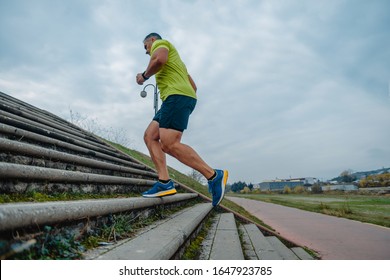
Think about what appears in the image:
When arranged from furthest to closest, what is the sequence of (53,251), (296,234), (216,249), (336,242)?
(296,234) < (336,242) < (216,249) < (53,251)

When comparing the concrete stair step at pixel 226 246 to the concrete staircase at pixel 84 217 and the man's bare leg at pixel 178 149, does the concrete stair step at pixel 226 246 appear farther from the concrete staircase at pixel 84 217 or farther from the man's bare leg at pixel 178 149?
the man's bare leg at pixel 178 149

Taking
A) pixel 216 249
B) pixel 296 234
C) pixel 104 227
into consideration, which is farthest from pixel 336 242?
pixel 104 227

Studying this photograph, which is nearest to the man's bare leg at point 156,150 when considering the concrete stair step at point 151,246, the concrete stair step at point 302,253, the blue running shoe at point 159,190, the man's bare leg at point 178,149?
the blue running shoe at point 159,190

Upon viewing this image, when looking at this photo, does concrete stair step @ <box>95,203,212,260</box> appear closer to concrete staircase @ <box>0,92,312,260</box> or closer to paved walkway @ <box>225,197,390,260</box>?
concrete staircase @ <box>0,92,312,260</box>

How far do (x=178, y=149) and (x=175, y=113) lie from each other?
0.39 m

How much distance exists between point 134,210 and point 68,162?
1263 mm

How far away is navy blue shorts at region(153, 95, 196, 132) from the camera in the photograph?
8.45 feet

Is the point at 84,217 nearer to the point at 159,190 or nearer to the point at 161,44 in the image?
the point at 159,190

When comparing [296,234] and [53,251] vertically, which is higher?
[53,251]

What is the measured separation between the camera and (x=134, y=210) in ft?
6.75


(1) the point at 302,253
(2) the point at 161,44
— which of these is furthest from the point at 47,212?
(1) the point at 302,253

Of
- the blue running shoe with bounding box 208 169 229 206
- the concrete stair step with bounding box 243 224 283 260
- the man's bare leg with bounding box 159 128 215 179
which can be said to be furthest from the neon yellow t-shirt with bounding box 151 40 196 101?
the concrete stair step with bounding box 243 224 283 260
